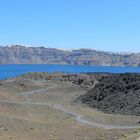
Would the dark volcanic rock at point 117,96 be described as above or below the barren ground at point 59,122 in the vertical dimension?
above

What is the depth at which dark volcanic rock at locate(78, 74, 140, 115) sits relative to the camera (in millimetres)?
54431

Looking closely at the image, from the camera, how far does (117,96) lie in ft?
196

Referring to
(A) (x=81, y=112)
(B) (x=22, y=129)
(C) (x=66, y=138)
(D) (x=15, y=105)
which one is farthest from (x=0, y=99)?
(C) (x=66, y=138)

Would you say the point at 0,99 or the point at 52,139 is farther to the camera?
the point at 0,99

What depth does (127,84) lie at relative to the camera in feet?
209

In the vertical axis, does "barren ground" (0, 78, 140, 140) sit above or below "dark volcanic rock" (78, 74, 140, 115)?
below

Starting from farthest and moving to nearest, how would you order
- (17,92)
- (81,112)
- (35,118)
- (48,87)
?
1. (48,87)
2. (17,92)
3. (81,112)
4. (35,118)

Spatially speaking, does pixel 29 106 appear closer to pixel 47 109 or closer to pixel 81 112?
pixel 47 109

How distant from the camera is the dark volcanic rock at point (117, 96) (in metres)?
54.4

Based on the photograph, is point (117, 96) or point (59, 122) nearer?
point (59, 122)

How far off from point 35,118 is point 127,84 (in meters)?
19.7

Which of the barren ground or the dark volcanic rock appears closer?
the barren ground

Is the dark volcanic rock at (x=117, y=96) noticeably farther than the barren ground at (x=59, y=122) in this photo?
Yes

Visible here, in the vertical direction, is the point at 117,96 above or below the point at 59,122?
above
